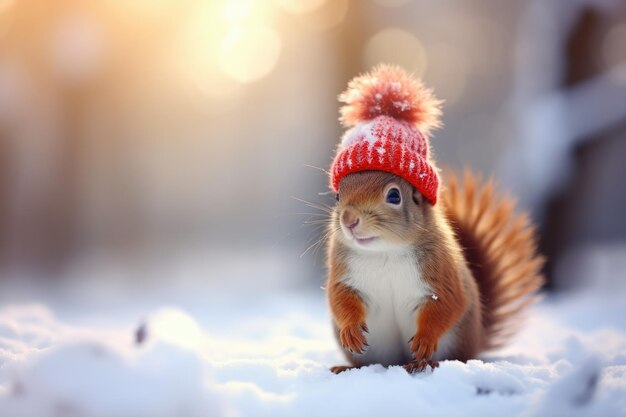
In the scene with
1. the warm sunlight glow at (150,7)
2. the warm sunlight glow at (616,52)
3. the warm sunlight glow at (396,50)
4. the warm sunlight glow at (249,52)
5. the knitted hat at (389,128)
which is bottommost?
the knitted hat at (389,128)

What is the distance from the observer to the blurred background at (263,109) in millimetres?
4516

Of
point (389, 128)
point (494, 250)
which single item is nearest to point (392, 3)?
point (494, 250)

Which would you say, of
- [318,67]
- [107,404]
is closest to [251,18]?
[318,67]

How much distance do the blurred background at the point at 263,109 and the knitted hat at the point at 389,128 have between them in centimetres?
196

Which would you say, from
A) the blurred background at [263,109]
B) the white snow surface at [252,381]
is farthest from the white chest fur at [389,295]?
the blurred background at [263,109]

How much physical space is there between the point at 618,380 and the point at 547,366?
0.41m

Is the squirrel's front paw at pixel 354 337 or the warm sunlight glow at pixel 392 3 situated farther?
the warm sunlight glow at pixel 392 3

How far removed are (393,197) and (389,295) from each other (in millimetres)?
304

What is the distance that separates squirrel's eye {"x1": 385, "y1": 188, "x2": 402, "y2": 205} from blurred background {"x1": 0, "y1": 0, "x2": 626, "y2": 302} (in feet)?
7.02

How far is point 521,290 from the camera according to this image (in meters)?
2.26

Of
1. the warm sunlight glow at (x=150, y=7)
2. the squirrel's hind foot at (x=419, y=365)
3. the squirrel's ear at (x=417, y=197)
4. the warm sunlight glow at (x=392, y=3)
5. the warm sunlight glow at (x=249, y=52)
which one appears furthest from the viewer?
the warm sunlight glow at (x=150, y=7)

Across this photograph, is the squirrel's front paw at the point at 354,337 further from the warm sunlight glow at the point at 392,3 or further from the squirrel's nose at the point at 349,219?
the warm sunlight glow at the point at 392,3

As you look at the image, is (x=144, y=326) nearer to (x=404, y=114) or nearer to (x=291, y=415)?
(x=291, y=415)

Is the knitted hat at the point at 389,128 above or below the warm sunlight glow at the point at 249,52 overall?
below
